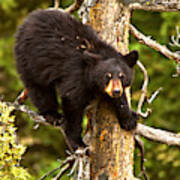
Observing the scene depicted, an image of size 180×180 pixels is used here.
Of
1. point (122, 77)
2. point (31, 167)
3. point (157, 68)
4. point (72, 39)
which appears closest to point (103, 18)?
point (72, 39)

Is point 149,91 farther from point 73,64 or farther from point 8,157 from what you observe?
point 8,157

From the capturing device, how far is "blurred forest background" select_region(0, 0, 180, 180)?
10.1 meters

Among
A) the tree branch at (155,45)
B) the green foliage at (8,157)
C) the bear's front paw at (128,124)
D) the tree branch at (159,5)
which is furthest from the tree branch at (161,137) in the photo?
the green foliage at (8,157)

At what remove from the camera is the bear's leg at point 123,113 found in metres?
4.65

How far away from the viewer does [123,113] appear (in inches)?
185

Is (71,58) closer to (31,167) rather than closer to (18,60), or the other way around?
(18,60)

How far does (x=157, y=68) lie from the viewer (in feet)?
34.6

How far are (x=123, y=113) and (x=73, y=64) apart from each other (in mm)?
759

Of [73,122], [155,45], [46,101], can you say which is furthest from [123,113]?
[46,101]

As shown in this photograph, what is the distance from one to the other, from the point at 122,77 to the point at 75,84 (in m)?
0.52

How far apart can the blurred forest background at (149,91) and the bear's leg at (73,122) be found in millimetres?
4307

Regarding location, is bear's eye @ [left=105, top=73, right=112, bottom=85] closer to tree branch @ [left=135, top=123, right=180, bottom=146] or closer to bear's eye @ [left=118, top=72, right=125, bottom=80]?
bear's eye @ [left=118, top=72, right=125, bottom=80]

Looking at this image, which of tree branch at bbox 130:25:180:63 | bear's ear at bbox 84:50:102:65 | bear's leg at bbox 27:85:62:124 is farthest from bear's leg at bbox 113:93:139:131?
bear's leg at bbox 27:85:62:124

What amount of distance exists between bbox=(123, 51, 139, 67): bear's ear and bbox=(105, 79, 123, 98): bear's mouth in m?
0.32
